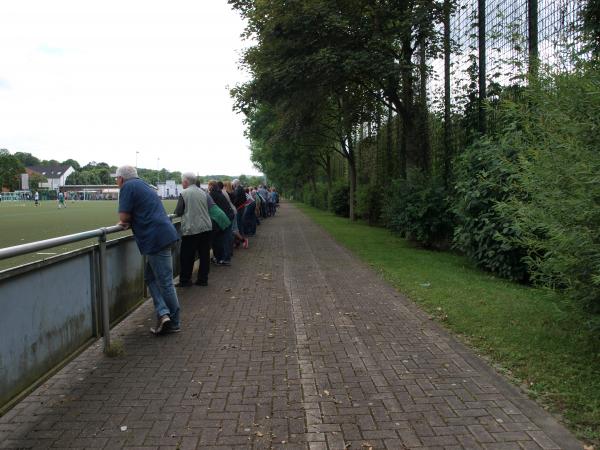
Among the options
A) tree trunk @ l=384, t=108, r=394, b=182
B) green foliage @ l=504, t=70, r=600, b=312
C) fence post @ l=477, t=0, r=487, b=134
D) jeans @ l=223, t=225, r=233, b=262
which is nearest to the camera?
green foliage @ l=504, t=70, r=600, b=312

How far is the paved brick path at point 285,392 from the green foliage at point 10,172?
13167 centimetres

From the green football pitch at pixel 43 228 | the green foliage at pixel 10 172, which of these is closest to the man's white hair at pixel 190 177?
the green football pitch at pixel 43 228

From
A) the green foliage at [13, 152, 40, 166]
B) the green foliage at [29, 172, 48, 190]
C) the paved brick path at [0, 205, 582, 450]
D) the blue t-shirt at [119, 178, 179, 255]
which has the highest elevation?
the green foliage at [13, 152, 40, 166]

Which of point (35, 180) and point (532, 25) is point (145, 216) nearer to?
point (532, 25)

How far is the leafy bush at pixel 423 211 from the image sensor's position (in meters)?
13.8

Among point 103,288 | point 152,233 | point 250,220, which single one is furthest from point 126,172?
point 250,220

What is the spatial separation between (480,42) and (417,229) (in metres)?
5.03

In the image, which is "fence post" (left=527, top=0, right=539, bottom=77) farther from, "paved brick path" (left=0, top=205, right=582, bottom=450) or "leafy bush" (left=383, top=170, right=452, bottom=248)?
"paved brick path" (left=0, top=205, right=582, bottom=450)

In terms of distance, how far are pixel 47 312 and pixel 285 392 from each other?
1934mm

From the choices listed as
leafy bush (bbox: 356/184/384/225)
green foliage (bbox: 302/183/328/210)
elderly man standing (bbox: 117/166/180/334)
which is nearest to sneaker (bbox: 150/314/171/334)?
elderly man standing (bbox: 117/166/180/334)

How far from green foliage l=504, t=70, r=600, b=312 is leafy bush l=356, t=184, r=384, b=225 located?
1755 centimetres

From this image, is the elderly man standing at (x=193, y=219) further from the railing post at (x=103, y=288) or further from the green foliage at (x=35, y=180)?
the green foliage at (x=35, y=180)

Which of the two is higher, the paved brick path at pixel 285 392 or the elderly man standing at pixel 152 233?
the elderly man standing at pixel 152 233

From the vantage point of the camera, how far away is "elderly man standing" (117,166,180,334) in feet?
18.3
